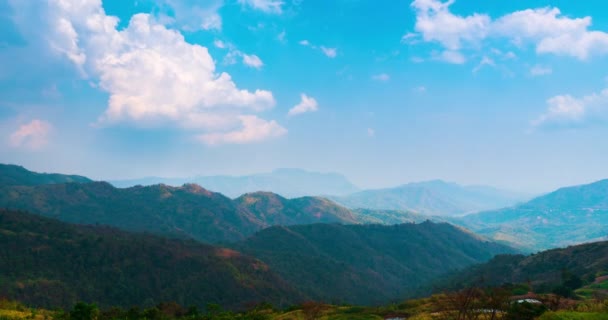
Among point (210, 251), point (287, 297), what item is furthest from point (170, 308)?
point (210, 251)

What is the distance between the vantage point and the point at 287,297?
14088cm

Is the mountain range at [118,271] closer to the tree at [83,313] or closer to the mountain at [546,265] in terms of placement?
the mountain at [546,265]

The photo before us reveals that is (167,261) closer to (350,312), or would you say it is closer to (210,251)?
(210,251)

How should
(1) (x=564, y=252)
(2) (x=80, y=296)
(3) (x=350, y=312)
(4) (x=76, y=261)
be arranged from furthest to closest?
(4) (x=76, y=261)
(1) (x=564, y=252)
(2) (x=80, y=296)
(3) (x=350, y=312)

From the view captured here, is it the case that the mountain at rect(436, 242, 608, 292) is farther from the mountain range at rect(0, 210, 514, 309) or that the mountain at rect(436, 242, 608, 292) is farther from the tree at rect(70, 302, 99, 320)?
the tree at rect(70, 302, 99, 320)

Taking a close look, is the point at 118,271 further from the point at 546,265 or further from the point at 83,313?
the point at 546,265

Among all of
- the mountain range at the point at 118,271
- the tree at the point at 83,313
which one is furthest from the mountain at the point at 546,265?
the tree at the point at 83,313

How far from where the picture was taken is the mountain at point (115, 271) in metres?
114

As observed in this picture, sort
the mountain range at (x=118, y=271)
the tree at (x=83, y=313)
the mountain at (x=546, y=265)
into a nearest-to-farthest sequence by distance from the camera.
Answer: the tree at (x=83, y=313)
the mountain at (x=546, y=265)
the mountain range at (x=118, y=271)

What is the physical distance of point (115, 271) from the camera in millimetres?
133125

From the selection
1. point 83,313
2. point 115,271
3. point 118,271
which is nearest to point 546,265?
point 83,313

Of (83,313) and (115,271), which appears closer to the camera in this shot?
(83,313)

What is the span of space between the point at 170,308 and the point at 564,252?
12003cm

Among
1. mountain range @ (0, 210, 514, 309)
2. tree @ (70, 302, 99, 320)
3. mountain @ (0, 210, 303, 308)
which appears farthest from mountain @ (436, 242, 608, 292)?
tree @ (70, 302, 99, 320)
